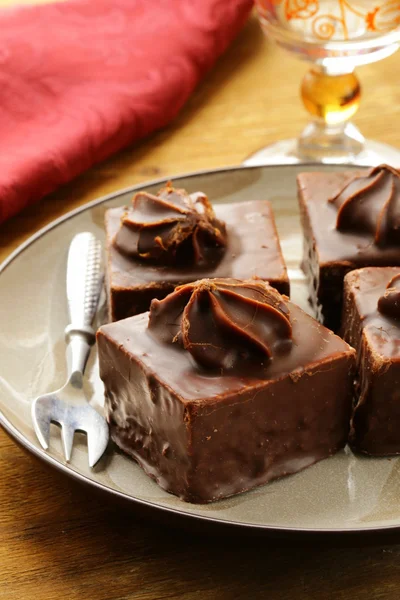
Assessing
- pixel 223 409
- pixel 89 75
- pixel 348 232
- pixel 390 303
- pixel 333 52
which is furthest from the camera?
pixel 89 75

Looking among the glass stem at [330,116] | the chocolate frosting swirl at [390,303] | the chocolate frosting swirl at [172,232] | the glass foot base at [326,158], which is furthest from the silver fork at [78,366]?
the glass stem at [330,116]

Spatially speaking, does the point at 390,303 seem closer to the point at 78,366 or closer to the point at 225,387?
the point at 225,387

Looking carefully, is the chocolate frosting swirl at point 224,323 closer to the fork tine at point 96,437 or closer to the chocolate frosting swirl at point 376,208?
the fork tine at point 96,437

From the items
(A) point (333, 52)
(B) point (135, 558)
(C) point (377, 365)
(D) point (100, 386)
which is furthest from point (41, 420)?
(A) point (333, 52)

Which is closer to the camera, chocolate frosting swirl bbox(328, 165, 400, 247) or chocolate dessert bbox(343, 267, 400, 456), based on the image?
chocolate dessert bbox(343, 267, 400, 456)

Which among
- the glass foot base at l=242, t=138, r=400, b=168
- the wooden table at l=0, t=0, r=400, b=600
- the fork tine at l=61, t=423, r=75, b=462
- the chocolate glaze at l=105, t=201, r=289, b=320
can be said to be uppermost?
the chocolate glaze at l=105, t=201, r=289, b=320

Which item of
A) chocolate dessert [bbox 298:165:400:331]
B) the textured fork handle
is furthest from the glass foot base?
the textured fork handle

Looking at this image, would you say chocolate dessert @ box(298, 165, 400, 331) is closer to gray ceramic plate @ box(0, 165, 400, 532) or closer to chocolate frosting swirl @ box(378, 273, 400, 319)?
gray ceramic plate @ box(0, 165, 400, 532)
